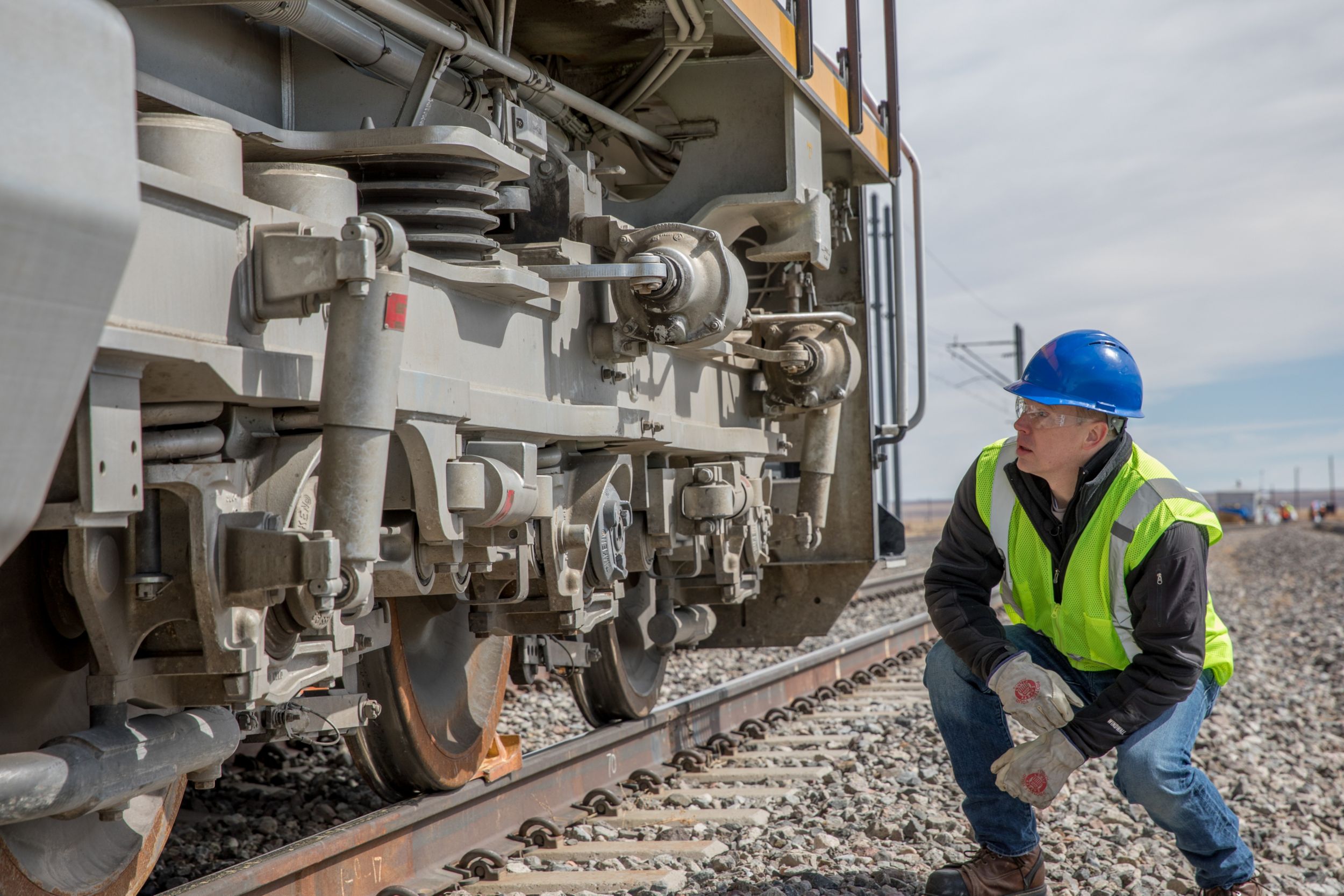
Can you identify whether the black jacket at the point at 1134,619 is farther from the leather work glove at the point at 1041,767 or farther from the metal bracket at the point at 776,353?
the metal bracket at the point at 776,353

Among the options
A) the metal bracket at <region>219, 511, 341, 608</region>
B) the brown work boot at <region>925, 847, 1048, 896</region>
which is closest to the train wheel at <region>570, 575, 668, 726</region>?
the brown work boot at <region>925, 847, 1048, 896</region>

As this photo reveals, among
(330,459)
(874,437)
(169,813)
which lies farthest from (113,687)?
(874,437)

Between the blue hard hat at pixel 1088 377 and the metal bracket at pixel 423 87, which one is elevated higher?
the metal bracket at pixel 423 87

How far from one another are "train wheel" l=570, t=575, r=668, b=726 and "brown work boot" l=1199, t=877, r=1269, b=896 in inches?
122

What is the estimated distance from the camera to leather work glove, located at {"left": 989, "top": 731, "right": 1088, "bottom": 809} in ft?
10.8

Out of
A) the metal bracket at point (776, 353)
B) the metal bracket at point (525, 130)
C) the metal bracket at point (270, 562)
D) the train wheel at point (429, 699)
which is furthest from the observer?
the metal bracket at point (776, 353)

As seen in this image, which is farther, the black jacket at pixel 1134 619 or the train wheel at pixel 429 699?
the train wheel at pixel 429 699

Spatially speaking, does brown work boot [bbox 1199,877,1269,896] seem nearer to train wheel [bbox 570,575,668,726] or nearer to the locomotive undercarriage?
the locomotive undercarriage

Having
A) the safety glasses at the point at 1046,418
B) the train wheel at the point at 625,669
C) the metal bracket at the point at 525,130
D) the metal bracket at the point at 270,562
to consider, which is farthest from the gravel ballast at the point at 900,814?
the metal bracket at the point at 525,130

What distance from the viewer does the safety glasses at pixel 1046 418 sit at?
353cm

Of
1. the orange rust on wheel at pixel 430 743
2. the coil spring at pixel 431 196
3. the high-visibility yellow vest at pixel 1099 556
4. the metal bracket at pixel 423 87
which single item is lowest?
the orange rust on wheel at pixel 430 743


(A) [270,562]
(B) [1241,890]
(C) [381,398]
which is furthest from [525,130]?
(B) [1241,890]

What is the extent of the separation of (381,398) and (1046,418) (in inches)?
73.4

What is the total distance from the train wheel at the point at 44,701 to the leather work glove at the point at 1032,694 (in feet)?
7.38
